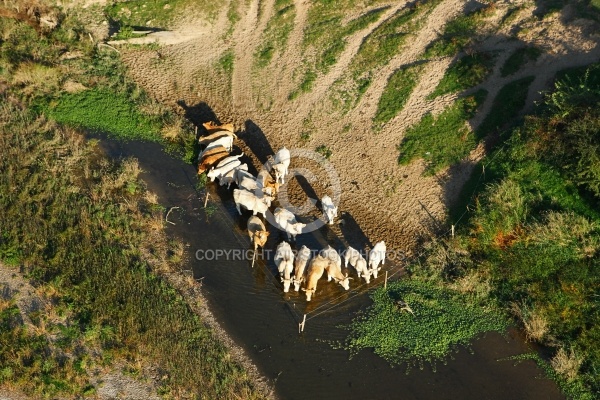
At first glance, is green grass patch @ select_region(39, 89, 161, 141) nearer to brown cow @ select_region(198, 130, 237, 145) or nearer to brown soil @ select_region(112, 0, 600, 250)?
brown soil @ select_region(112, 0, 600, 250)

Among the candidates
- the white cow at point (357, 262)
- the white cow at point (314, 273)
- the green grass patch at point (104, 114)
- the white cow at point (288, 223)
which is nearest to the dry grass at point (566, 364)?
the white cow at point (357, 262)

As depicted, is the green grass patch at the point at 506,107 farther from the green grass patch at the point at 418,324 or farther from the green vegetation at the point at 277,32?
the green vegetation at the point at 277,32

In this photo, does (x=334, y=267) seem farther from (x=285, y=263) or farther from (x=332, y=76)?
(x=332, y=76)

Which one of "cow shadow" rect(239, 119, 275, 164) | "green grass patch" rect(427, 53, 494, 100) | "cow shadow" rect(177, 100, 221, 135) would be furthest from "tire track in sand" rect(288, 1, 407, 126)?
"green grass patch" rect(427, 53, 494, 100)

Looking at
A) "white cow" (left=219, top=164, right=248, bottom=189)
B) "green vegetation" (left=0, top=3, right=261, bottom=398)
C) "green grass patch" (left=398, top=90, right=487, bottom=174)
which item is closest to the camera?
"green vegetation" (left=0, top=3, right=261, bottom=398)

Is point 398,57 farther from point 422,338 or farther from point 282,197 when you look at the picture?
point 422,338

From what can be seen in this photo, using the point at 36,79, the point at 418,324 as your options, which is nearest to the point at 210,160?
the point at 36,79
